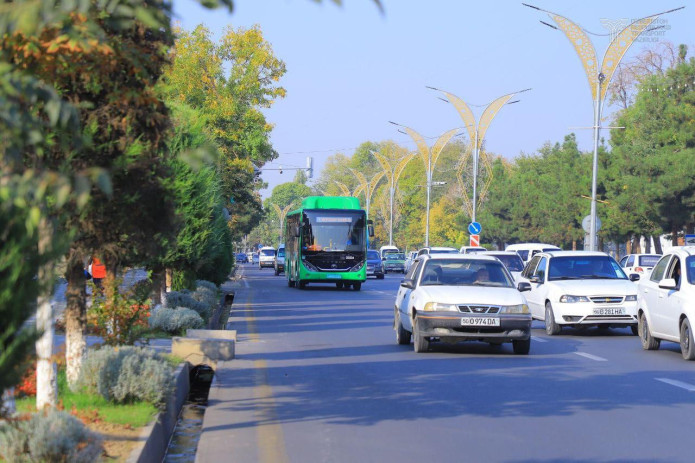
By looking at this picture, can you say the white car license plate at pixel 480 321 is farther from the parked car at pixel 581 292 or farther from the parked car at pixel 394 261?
the parked car at pixel 394 261

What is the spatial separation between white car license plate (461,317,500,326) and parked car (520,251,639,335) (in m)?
4.66

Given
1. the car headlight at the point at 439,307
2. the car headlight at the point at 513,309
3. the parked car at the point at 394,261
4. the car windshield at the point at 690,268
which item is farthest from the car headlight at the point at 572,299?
the parked car at the point at 394,261

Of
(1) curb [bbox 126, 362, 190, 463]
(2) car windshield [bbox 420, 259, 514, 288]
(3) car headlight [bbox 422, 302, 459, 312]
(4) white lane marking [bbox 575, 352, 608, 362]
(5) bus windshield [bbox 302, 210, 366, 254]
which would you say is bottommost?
(1) curb [bbox 126, 362, 190, 463]

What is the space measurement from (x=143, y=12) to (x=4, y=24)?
1.84 ft

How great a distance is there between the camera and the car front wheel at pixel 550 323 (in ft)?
70.1

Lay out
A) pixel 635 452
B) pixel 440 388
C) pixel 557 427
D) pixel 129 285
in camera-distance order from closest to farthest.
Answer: pixel 635 452 < pixel 557 427 < pixel 440 388 < pixel 129 285

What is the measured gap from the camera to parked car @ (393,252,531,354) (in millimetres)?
16625

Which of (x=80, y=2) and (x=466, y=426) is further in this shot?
(x=466, y=426)

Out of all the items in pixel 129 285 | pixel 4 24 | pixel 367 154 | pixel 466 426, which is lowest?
pixel 466 426

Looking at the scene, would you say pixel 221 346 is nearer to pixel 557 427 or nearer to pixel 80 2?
pixel 557 427

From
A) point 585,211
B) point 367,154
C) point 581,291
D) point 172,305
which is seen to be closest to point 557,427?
point 581,291

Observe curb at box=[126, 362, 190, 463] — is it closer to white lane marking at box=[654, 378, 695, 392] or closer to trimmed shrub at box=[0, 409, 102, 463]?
trimmed shrub at box=[0, 409, 102, 463]

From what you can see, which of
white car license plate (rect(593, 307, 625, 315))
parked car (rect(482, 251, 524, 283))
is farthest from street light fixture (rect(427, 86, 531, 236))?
white car license plate (rect(593, 307, 625, 315))

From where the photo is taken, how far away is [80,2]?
352cm
